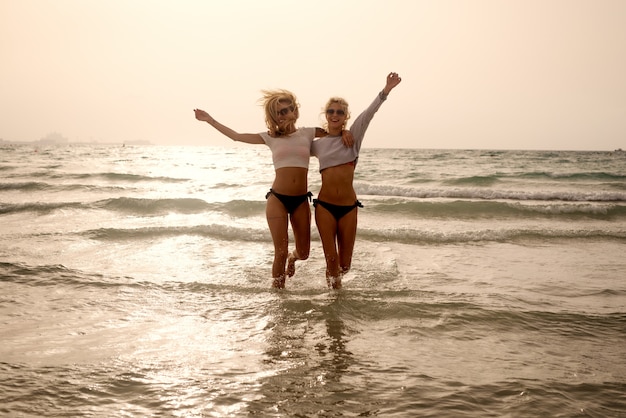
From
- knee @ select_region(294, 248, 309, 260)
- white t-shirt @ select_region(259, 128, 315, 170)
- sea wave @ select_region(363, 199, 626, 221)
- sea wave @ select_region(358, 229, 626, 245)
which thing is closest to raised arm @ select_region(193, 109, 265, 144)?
white t-shirt @ select_region(259, 128, 315, 170)

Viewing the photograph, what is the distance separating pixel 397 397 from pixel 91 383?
228cm

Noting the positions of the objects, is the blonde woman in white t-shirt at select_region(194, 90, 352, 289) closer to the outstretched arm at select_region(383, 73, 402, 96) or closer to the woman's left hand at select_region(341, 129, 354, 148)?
the woman's left hand at select_region(341, 129, 354, 148)

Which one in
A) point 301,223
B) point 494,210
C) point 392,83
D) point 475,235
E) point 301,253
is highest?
point 392,83

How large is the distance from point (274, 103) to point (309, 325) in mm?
2700

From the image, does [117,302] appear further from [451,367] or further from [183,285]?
[451,367]

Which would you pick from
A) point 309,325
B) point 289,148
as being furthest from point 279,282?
point 289,148

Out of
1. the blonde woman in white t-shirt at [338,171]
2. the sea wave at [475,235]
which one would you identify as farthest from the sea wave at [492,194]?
the blonde woman in white t-shirt at [338,171]

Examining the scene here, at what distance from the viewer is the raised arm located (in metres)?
6.16

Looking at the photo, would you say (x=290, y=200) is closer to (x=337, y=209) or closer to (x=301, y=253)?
(x=337, y=209)

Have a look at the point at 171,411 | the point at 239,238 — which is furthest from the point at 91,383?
the point at 239,238

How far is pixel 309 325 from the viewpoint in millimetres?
5219

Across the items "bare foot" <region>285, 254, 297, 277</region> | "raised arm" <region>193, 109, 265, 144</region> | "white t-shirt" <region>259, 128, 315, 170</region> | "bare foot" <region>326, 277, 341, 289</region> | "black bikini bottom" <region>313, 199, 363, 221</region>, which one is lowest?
"bare foot" <region>326, 277, 341, 289</region>

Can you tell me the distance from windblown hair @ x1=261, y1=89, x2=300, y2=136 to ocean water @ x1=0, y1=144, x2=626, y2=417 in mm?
2186

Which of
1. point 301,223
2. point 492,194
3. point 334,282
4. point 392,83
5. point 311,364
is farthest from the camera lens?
point 492,194
